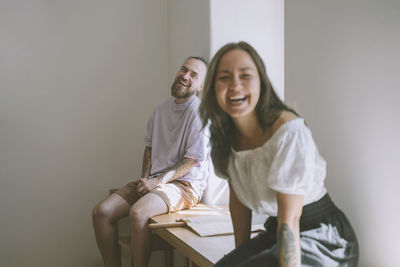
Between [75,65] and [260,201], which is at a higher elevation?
[75,65]

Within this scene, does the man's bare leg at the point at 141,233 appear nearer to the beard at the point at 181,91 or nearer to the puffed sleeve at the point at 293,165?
the beard at the point at 181,91

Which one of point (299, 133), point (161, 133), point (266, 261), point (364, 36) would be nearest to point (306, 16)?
point (364, 36)

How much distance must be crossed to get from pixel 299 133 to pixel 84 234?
94.3 inches

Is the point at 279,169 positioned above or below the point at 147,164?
above

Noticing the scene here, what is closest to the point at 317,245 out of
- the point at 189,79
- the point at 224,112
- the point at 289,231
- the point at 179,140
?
the point at 289,231

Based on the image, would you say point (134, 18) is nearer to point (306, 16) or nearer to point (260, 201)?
point (306, 16)

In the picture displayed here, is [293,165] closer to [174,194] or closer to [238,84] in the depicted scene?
[238,84]

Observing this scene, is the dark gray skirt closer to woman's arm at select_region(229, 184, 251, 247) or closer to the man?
woman's arm at select_region(229, 184, 251, 247)

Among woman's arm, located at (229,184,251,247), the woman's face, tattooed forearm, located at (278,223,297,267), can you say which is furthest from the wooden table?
the woman's face

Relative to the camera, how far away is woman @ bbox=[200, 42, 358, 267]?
114cm

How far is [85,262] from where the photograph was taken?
3092 mm

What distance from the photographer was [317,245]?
121cm

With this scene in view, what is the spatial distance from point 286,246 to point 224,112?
0.50m

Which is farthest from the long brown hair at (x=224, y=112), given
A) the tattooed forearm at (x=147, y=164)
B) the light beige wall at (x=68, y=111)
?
the light beige wall at (x=68, y=111)
